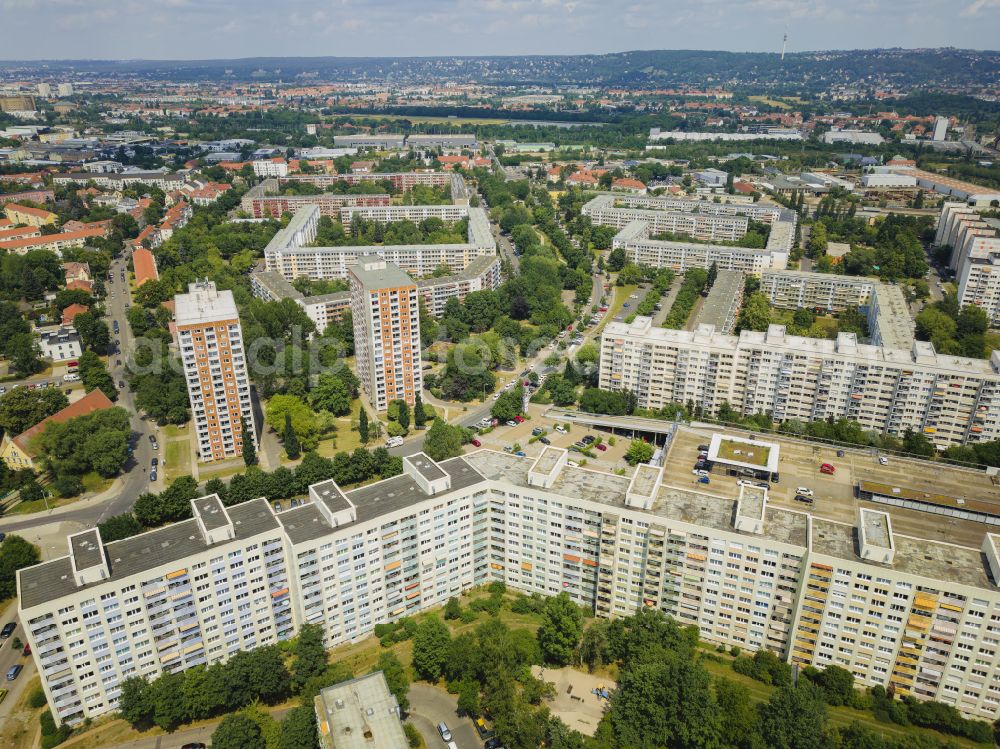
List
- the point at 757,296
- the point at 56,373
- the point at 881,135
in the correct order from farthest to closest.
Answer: the point at 881,135 < the point at 757,296 < the point at 56,373

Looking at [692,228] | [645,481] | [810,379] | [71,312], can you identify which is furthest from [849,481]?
[71,312]

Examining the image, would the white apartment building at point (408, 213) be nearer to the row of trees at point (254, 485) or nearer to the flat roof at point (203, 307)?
the flat roof at point (203, 307)

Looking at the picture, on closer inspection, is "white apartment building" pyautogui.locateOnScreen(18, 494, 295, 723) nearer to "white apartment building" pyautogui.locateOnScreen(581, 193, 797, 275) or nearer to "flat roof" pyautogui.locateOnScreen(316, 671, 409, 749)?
"flat roof" pyautogui.locateOnScreen(316, 671, 409, 749)

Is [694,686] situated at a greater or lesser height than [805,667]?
greater

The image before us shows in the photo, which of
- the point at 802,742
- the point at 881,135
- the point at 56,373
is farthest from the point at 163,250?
the point at 881,135

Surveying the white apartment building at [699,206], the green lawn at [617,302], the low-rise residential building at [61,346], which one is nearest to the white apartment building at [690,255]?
the green lawn at [617,302]

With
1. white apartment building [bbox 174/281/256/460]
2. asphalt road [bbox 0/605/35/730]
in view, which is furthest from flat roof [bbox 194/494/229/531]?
white apartment building [bbox 174/281/256/460]

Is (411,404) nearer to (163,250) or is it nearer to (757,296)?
(757,296)
